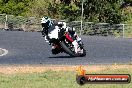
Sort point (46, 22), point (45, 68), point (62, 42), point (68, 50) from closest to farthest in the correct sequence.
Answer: point (45, 68), point (46, 22), point (62, 42), point (68, 50)

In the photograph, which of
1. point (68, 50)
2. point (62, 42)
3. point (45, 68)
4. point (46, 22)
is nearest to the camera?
point (45, 68)

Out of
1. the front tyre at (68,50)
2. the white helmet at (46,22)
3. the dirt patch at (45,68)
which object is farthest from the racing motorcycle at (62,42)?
the dirt patch at (45,68)

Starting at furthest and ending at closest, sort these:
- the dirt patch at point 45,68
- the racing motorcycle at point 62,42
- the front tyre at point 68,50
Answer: the front tyre at point 68,50 < the racing motorcycle at point 62,42 < the dirt patch at point 45,68

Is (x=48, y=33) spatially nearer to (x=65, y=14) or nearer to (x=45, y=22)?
(x=45, y=22)

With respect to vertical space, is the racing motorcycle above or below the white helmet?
below

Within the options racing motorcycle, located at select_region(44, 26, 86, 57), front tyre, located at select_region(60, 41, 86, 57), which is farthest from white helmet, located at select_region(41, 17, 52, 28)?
front tyre, located at select_region(60, 41, 86, 57)

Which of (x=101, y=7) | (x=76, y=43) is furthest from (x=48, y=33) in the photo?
(x=101, y=7)

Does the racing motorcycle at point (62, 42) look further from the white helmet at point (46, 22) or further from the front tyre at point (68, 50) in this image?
the white helmet at point (46, 22)

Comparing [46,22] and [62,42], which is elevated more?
[46,22]

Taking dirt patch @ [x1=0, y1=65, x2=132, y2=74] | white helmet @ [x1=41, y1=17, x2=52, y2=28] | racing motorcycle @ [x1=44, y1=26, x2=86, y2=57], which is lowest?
dirt patch @ [x1=0, y1=65, x2=132, y2=74]

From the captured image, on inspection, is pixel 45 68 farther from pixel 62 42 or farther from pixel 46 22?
pixel 62 42

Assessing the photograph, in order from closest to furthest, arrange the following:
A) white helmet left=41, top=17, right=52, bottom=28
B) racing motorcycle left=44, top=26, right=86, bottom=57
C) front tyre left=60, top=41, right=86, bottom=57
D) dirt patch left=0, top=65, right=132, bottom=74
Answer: dirt patch left=0, top=65, right=132, bottom=74 → white helmet left=41, top=17, right=52, bottom=28 → racing motorcycle left=44, top=26, right=86, bottom=57 → front tyre left=60, top=41, right=86, bottom=57

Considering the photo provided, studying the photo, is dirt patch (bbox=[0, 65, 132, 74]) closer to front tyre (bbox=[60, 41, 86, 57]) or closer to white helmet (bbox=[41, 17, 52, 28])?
white helmet (bbox=[41, 17, 52, 28])

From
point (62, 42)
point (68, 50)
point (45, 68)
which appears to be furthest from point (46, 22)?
point (68, 50)
